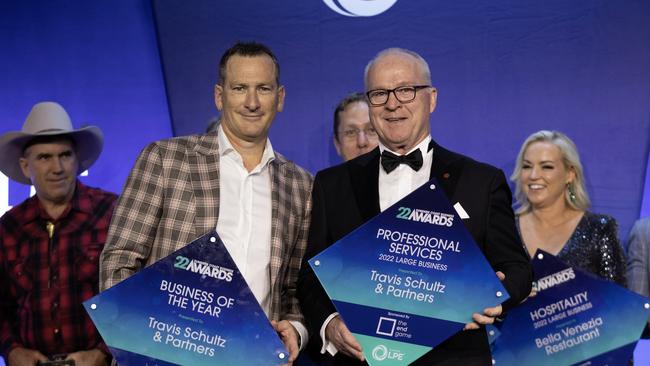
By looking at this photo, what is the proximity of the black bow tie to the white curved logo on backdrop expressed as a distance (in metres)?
2.25

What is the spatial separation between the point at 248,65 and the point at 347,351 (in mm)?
1144

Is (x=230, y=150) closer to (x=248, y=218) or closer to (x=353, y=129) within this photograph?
(x=248, y=218)

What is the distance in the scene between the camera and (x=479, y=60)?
5230mm

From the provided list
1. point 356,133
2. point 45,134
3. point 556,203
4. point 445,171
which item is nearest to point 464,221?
point 445,171

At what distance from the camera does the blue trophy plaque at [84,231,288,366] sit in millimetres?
2779

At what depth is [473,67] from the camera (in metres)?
5.23

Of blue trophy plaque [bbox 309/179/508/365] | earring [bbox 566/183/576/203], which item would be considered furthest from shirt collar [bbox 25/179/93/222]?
earring [bbox 566/183/576/203]

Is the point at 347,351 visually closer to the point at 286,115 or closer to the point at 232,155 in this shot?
the point at 232,155

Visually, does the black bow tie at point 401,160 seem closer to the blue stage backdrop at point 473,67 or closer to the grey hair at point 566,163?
the grey hair at point 566,163

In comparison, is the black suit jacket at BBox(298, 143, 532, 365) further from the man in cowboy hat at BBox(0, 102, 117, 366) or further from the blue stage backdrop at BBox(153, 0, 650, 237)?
the blue stage backdrop at BBox(153, 0, 650, 237)

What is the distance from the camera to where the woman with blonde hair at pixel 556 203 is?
461 centimetres

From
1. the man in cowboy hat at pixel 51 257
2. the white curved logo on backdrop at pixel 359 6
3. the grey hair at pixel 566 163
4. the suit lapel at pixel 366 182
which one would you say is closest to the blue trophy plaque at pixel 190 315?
the suit lapel at pixel 366 182

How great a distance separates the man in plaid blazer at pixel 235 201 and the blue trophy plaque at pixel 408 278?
36 cm

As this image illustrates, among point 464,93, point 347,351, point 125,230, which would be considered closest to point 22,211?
point 125,230
